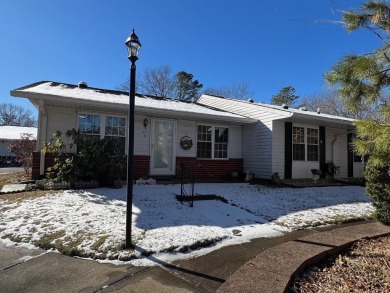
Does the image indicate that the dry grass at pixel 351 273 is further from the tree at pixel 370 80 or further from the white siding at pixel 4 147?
the white siding at pixel 4 147

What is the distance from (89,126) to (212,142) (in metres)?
5.01

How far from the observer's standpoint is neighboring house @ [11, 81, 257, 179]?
→ 830 centimetres

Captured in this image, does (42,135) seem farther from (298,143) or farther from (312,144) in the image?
(312,144)

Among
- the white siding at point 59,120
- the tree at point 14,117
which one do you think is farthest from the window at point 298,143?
the tree at point 14,117

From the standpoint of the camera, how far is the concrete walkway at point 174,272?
2621 millimetres

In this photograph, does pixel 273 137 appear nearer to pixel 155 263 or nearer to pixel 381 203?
pixel 381 203

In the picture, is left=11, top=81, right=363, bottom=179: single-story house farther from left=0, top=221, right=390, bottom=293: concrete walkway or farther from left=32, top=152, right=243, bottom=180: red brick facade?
left=0, top=221, right=390, bottom=293: concrete walkway

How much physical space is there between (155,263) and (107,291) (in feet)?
2.52

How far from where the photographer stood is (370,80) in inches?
116

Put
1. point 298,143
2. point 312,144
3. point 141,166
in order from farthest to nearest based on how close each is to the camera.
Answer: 1. point 312,144
2. point 298,143
3. point 141,166

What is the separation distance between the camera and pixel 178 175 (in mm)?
10250

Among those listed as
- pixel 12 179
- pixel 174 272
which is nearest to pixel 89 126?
pixel 12 179

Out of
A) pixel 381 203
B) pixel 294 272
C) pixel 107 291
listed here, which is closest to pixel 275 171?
pixel 381 203

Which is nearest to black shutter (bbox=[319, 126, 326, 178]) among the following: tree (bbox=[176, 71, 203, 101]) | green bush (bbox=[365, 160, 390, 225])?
green bush (bbox=[365, 160, 390, 225])
